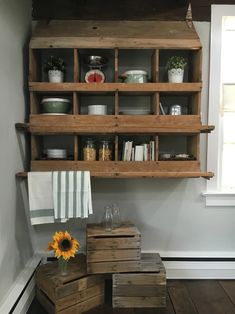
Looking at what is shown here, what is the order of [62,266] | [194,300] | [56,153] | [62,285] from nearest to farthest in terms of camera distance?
[62,285], [62,266], [194,300], [56,153]

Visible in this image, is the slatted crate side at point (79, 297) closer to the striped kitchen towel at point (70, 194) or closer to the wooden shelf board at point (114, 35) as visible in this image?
the striped kitchen towel at point (70, 194)

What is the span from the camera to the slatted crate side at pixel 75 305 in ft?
6.00

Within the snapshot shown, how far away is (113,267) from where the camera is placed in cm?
197

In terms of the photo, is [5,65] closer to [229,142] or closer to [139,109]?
[139,109]

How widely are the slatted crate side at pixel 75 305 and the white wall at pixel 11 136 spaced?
0.77 feet

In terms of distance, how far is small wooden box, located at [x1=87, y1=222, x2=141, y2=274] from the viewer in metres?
1.95

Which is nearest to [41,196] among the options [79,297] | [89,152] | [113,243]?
[89,152]

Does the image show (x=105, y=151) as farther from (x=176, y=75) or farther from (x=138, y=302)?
(x=138, y=302)

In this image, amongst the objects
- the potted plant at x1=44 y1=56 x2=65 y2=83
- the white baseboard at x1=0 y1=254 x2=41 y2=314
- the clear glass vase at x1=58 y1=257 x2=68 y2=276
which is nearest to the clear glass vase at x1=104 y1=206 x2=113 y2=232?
the clear glass vase at x1=58 y1=257 x2=68 y2=276

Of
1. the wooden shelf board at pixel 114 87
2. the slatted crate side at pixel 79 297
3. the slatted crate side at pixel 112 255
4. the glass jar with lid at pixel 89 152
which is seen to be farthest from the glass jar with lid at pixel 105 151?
the slatted crate side at pixel 79 297

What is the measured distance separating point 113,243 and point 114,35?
1436 mm

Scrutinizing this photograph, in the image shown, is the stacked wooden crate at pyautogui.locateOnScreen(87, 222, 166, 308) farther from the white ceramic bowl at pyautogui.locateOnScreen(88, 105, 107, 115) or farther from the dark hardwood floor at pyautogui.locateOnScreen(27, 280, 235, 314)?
the white ceramic bowl at pyautogui.locateOnScreen(88, 105, 107, 115)

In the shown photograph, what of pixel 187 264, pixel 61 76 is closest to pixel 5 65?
pixel 61 76

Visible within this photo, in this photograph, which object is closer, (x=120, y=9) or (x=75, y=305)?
(x=75, y=305)
